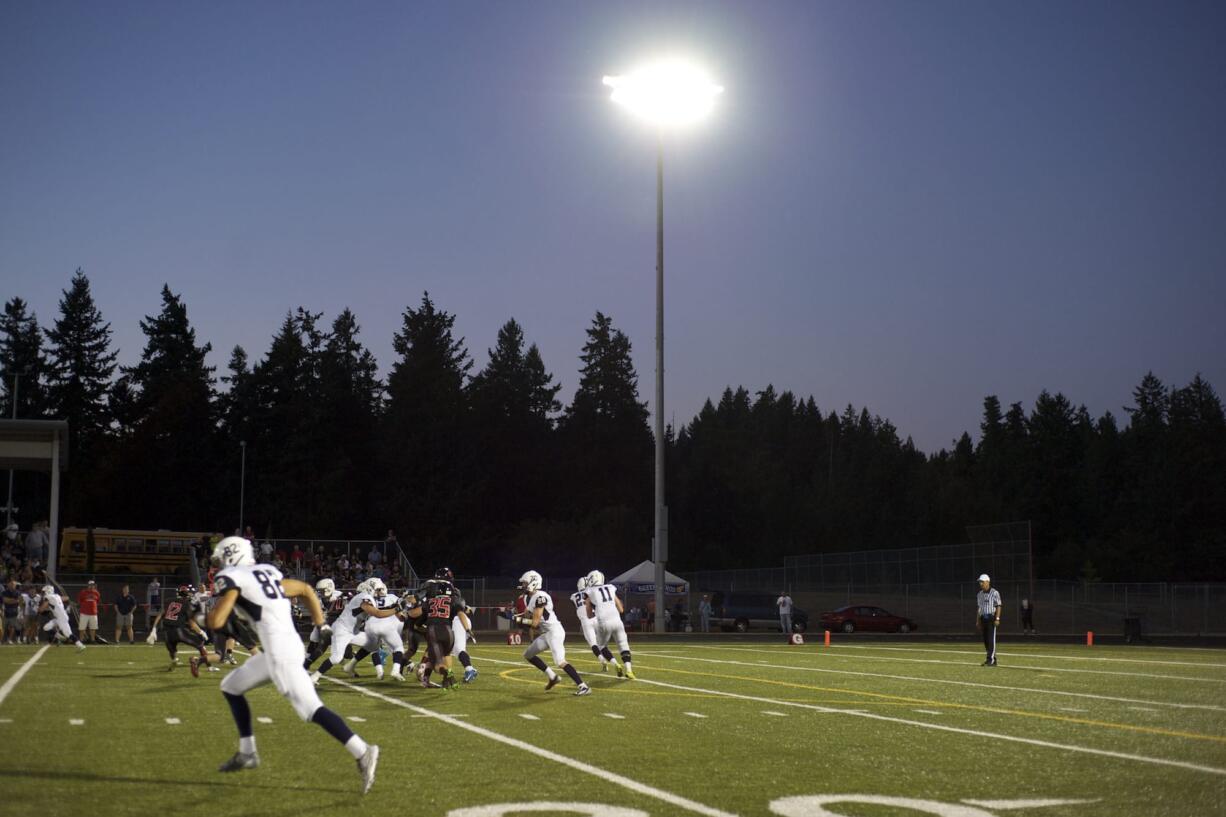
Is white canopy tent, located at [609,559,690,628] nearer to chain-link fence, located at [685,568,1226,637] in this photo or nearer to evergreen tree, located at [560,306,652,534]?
chain-link fence, located at [685,568,1226,637]

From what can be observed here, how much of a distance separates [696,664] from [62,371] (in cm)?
8427

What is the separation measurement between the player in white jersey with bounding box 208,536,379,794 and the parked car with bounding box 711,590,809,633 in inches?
1636

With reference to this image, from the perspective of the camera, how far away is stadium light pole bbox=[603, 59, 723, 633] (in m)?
35.9

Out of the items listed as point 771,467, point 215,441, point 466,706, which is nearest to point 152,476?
point 215,441

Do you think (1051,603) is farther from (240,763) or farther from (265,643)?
(265,643)

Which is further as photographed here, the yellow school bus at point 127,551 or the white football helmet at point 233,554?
the yellow school bus at point 127,551

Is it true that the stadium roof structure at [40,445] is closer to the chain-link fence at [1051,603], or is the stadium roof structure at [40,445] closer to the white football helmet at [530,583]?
the white football helmet at [530,583]

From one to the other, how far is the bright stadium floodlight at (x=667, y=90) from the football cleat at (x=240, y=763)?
96.4 feet

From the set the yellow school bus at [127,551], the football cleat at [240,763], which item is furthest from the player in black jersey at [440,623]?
the yellow school bus at [127,551]

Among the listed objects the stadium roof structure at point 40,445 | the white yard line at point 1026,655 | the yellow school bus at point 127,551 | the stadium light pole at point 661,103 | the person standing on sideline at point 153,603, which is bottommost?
the white yard line at point 1026,655

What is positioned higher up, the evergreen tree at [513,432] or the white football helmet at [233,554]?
the evergreen tree at [513,432]

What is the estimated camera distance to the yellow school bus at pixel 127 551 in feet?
184

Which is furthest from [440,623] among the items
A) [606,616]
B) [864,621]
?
[864,621]

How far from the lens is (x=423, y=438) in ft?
290
